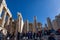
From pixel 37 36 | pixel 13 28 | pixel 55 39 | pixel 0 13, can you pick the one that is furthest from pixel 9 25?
pixel 55 39

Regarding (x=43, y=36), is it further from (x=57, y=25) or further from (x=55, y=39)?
(x=57, y=25)

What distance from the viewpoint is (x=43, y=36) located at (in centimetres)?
1727

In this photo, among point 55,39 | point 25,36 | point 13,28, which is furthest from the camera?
point 13,28

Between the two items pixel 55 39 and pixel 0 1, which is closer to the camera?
pixel 55 39

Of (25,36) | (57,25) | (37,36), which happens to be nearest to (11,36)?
(25,36)

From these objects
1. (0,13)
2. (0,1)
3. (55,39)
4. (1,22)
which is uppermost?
(0,1)

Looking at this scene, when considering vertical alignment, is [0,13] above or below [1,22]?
above

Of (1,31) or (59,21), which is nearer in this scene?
(1,31)

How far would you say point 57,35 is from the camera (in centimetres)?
1700

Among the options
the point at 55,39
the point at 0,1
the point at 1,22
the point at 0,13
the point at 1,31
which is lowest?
the point at 55,39

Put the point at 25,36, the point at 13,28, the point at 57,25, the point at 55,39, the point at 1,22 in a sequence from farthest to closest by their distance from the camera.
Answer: the point at 57,25, the point at 13,28, the point at 1,22, the point at 25,36, the point at 55,39

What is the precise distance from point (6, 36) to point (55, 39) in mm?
7291

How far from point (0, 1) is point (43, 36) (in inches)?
366

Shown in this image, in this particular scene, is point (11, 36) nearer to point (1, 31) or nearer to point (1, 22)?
point (1, 31)
